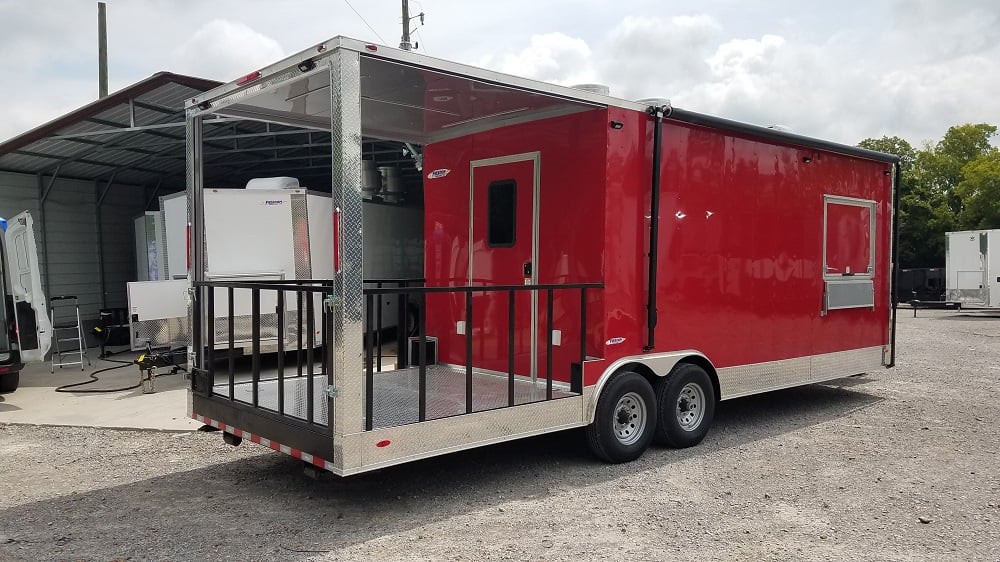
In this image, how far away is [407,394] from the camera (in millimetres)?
5695

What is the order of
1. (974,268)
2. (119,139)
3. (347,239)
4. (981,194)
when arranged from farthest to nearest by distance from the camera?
(981,194) < (974,268) < (119,139) < (347,239)

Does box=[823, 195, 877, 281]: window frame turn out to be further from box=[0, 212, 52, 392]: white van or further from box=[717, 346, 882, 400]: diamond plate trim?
box=[0, 212, 52, 392]: white van

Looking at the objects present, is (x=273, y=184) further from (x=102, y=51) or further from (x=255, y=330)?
(x=102, y=51)

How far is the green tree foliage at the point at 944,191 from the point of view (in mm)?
32531

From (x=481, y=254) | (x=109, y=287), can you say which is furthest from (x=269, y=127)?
(x=481, y=254)

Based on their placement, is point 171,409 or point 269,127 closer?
point 171,409

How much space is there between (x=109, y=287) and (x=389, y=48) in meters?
14.3

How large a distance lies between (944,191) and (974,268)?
1957 centimetres

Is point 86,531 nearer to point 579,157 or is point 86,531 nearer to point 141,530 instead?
point 141,530

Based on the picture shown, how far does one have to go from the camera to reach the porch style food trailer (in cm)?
453

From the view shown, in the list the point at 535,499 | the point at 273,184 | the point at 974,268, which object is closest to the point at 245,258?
the point at 273,184

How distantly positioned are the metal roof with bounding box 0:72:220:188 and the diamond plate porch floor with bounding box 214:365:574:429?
243 inches

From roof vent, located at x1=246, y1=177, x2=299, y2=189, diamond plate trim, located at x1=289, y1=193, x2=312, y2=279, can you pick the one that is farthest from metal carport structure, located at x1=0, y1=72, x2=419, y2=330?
diamond plate trim, located at x1=289, y1=193, x2=312, y2=279

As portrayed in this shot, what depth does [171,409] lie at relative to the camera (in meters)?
8.20
